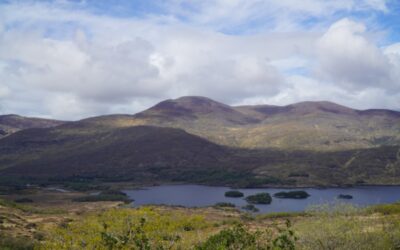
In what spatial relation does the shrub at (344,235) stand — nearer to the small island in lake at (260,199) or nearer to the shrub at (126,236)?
the shrub at (126,236)

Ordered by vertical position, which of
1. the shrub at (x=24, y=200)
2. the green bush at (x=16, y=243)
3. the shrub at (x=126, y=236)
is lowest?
the shrub at (x=24, y=200)

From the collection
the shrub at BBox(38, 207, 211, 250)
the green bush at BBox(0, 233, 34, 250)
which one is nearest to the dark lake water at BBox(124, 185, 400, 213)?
the green bush at BBox(0, 233, 34, 250)

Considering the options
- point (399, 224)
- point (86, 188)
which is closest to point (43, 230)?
point (399, 224)

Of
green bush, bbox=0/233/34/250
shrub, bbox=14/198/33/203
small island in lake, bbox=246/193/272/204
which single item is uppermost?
green bush, bbox=0/233/34/250

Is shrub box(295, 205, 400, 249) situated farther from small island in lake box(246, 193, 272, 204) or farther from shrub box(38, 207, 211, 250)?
small island in lake box(246, 193, 272, 204)

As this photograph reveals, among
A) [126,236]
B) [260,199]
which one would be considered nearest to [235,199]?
[260,199]

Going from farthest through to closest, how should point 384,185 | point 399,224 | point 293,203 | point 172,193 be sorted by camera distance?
point 384,185
point 172,193
point 293,203
point 399,224

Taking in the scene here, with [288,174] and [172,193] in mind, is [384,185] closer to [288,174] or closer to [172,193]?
[288,174]

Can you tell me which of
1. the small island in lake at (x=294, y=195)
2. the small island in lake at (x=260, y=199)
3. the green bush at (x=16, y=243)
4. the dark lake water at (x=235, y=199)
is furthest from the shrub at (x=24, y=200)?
the green bush at (x=16, y=243)
